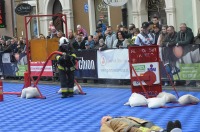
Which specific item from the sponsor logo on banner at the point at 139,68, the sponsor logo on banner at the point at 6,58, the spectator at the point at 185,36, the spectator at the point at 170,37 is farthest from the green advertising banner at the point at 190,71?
the sponsor logo on banner at the point at 6,58

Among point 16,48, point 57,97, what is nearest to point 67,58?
point 57,97

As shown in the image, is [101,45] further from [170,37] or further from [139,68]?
[139,68]

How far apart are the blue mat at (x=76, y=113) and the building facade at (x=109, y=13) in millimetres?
6890

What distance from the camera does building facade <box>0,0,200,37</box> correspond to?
2094cm

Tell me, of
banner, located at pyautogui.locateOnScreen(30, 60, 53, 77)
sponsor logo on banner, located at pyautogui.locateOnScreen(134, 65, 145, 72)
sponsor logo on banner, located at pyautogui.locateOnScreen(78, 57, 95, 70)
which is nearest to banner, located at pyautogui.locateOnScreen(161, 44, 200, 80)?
sponsor logo on banner, located at pyautogui.locateOnScreen(134, 65, 145, 72)

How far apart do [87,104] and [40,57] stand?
550 centimetres

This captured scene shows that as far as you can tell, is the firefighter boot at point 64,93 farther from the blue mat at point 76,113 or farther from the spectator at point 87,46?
the spectator at point 87,46

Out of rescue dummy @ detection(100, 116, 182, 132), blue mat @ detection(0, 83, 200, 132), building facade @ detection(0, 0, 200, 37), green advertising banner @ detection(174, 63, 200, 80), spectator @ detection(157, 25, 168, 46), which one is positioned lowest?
blue mat @ detection(0, 83, 200, 132)

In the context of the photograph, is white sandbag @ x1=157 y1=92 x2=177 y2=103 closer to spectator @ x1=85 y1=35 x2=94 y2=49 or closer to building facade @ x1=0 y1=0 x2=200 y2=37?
spectator @ x1=85 y1=35 x2=94 y2=49

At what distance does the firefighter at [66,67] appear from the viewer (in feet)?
47.2

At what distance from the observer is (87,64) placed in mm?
17531

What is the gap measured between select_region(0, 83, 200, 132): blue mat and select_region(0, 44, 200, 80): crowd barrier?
93cm

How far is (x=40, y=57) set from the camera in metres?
18.1

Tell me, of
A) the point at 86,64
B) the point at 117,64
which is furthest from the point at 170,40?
the point at 86,64
